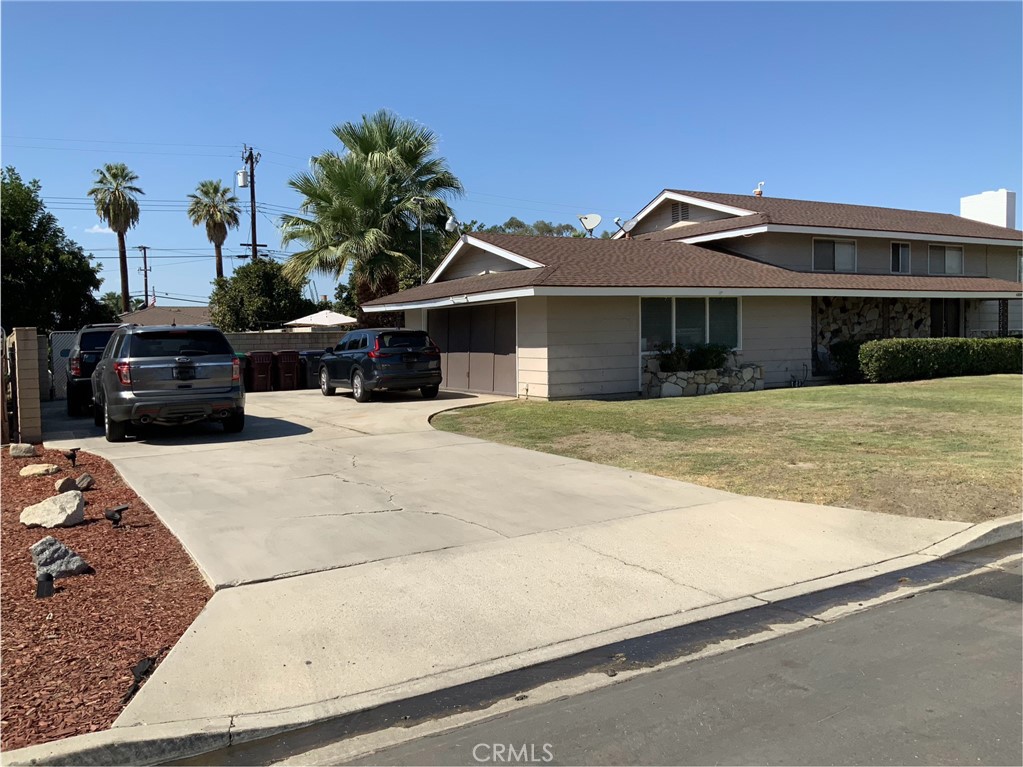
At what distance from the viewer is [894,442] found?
37.3 ft

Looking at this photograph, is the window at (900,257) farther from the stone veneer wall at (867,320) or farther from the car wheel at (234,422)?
the car wheel at (234,422)

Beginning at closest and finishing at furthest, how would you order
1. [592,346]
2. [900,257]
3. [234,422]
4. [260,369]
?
1. [234,422]
2. [592,346]
3. [260,369]
4. [900,257]

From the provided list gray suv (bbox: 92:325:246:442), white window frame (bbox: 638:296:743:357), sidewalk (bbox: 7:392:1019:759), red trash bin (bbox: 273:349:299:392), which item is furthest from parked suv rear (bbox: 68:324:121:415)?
white window frame (bbox: 638:296:743:357)

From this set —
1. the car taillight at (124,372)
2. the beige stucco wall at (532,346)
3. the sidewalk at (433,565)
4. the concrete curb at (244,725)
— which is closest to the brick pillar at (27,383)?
the car taillight at (124,372)

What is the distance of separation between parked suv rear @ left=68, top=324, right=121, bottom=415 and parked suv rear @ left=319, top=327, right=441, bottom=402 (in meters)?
5.08

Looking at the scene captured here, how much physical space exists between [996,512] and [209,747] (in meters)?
7.24

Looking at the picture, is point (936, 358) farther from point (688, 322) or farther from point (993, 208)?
point (993, 208)

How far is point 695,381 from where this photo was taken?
62.4 ft

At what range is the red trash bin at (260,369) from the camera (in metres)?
22.1

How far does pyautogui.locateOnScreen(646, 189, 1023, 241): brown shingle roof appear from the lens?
76.9 ft

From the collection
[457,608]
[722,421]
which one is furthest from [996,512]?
[722,421]

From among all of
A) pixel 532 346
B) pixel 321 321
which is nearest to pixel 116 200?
pixel 321 321

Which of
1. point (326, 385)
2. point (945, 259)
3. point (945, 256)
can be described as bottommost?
point (326, 385)

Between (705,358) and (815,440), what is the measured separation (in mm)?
7722
